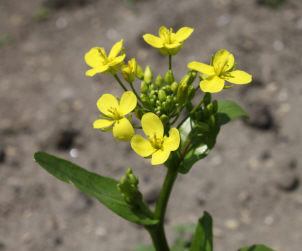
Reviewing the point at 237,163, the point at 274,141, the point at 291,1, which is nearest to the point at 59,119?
the point at 237,163

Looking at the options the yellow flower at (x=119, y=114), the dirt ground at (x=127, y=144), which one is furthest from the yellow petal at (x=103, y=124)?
the dirt ground at (x=127, y=144)

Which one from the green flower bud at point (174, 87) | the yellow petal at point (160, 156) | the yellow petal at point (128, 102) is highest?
the yellow petal at point (128, 102)

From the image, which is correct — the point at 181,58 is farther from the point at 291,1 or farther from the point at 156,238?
the point at 156,238

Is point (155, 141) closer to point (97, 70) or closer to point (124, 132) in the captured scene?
point (124, 132)

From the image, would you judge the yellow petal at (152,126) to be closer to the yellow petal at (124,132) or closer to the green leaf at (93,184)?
the yellow petal at (124,132)

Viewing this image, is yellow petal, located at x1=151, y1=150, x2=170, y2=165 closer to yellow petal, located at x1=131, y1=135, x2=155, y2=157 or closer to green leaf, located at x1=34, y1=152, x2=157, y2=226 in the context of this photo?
yellow petal, located at x1=131, y1=135, x2=155, y2=157

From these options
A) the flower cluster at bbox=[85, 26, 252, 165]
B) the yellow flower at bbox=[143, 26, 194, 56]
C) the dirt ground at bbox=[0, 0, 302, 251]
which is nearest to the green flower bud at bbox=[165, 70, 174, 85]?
the flower cluster at bbox=[85, 26, 252, 165]
